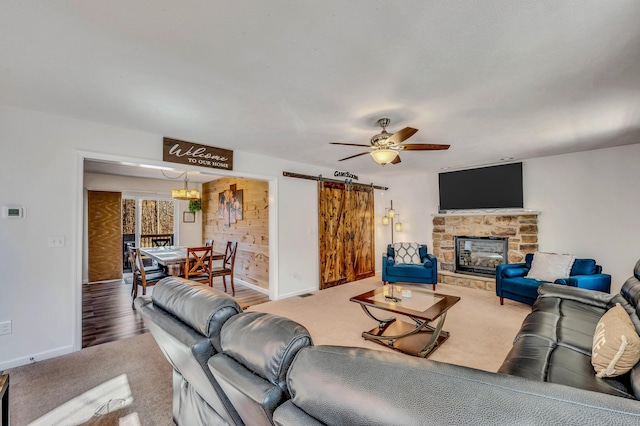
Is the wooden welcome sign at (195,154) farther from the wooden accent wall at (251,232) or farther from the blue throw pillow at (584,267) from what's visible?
the blue throw pillow at (584,267)

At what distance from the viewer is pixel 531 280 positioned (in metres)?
3.89

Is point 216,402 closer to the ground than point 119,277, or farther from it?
farther from it

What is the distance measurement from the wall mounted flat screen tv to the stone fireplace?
196 mm

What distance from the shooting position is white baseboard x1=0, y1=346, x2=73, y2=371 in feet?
8.26

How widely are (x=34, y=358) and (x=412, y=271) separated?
5.11 metres

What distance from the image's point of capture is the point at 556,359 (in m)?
1.66

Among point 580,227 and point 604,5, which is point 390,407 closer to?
point 604,5

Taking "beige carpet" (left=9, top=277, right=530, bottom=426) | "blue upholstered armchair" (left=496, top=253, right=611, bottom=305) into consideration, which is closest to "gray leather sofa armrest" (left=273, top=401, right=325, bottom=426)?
"beige carpet" (left=9, top=277, right=530, bottom=426)

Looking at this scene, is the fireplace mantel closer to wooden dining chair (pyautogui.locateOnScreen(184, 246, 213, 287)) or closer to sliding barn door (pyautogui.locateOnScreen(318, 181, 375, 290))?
sliding barn door (pyautogui.locateOnScreen(318, 181, 375, 290))

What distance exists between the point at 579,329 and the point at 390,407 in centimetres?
236

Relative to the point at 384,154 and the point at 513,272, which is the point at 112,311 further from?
the point at 513,272

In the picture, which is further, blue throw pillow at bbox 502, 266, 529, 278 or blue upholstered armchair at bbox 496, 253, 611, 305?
blue throw pillow at bbox 502, 266, 529, 278

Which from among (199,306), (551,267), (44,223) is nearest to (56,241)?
(44,223)

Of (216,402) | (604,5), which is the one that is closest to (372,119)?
(604,5)
